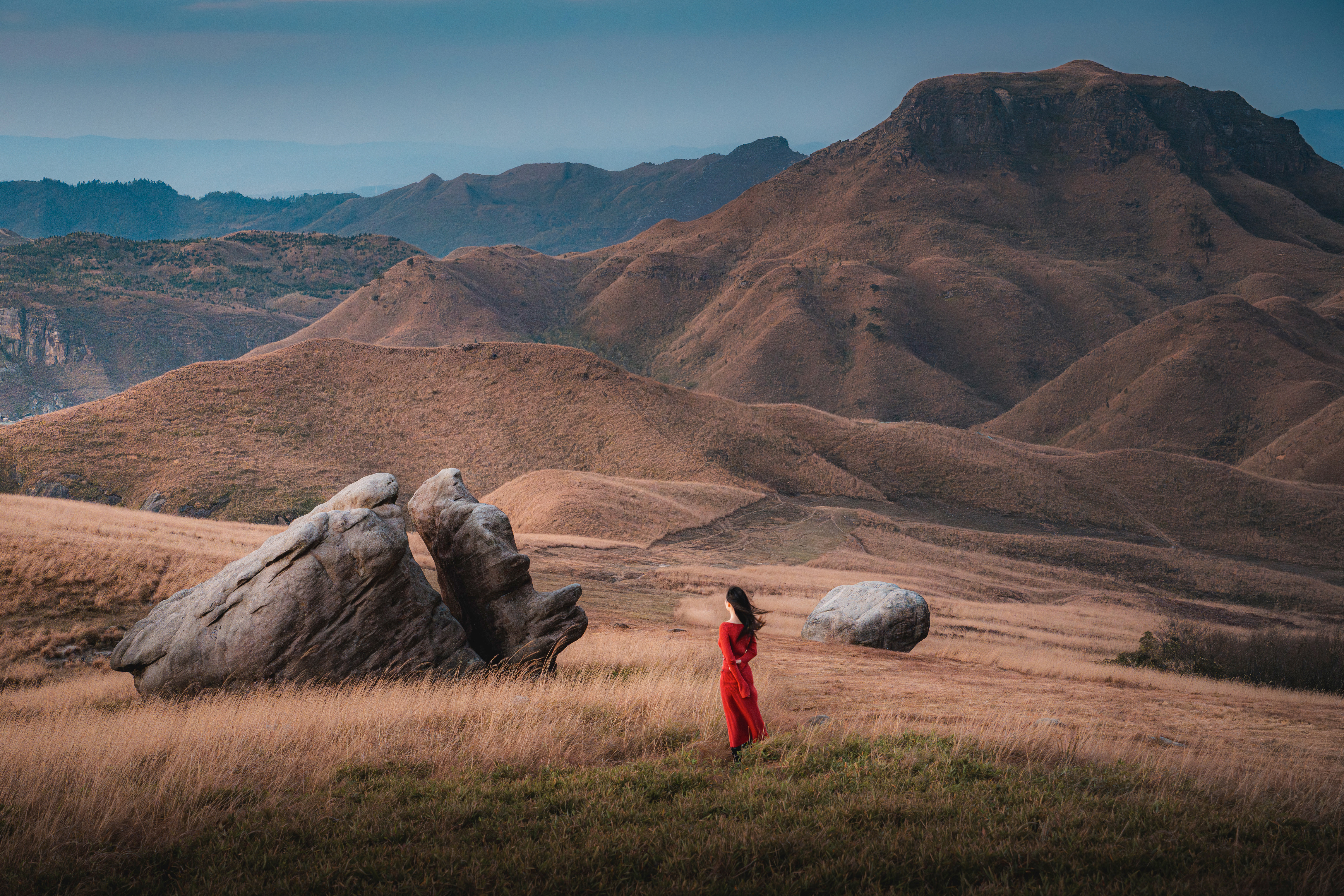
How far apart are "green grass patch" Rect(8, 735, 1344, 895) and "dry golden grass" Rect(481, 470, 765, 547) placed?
1453 inches

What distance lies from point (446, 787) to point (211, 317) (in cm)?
21477

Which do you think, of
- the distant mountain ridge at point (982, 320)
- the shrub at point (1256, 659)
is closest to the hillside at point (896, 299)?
the distant mountain ridge at point (982, 320)

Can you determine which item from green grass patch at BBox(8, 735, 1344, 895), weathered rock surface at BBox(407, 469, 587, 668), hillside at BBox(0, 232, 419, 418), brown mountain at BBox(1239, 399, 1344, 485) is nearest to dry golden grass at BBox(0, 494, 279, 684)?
weathered rock surface at BBox(407, 469, 587, 668)

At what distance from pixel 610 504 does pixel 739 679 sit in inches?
1709

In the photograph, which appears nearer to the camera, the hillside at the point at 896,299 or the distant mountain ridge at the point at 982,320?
the distant mountain ridge at the point at 982,320

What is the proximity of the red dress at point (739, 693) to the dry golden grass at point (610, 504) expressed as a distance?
35786 mm

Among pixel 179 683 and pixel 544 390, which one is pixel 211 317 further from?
pixel 179 683

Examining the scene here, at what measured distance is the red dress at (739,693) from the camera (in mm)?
7961

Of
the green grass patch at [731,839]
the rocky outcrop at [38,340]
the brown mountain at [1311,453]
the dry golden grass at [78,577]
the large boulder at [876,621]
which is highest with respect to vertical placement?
the rocky outcrop at [38,340]

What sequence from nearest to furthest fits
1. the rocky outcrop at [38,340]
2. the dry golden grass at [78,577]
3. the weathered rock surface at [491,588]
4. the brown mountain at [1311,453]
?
the weathered rock surface at [491,588] < the dry golden grass at [78,577] < the brown mountain at [1311,453] < the rocky outcrop at [38,340]

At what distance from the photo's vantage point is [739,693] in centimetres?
802

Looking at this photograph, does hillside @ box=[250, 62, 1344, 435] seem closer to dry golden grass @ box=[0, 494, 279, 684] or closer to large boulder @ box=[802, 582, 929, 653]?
large boulder @ box=[802, 582, 929, 653]

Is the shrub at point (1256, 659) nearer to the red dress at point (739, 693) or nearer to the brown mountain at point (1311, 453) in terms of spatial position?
the red dress at point (739, 693)

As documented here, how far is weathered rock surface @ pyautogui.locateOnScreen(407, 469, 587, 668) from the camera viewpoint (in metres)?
12.8
